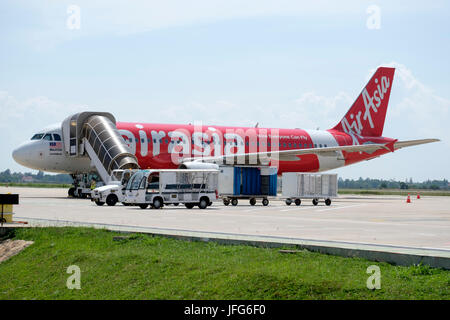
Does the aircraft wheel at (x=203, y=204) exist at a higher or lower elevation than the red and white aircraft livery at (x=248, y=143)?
lower

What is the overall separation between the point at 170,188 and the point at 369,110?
3227cm

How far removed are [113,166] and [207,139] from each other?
1090 cm

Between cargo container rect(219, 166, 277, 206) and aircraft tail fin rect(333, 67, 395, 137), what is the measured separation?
2005 cm

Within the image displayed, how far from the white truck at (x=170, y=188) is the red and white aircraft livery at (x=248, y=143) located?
7.33m

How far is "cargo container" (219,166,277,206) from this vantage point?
141ft

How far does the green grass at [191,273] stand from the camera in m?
12.0

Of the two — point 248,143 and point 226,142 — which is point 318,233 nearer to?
point 226,142

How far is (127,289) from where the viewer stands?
14094mm

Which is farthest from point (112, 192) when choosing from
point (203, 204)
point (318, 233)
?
point (318, 233)

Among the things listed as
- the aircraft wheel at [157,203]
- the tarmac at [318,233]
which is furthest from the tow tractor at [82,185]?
the tarmac at [318,233]

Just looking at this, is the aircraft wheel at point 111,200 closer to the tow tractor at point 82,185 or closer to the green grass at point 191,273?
the tow tractor at point 82,185

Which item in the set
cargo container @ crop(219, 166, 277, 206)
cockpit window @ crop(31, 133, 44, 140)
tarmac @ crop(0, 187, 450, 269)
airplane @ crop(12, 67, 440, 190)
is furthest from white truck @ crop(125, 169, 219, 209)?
cockpit window @ crop(31, 133, 44, 140)
